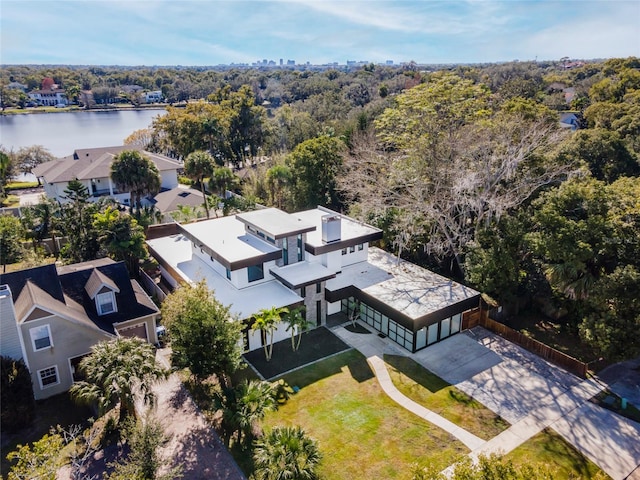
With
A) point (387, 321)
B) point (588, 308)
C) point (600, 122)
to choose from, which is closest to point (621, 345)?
point (588, 308)

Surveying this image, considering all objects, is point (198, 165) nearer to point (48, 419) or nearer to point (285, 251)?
point (285, 251)

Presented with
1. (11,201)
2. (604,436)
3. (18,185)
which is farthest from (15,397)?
(18,185)

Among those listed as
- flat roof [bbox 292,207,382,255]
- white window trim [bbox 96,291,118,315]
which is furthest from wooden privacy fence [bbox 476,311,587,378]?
white window trim [bbox 96,291,118,315]

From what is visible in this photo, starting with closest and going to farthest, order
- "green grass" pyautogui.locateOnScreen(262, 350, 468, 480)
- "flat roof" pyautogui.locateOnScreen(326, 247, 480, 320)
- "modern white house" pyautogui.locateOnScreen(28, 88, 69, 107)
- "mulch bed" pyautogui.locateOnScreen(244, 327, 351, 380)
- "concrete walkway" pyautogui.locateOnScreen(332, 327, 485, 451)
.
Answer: "green grass" pyautogui.locateOnScreen(262, 350, 468, 480)
"concrete walkway" pyautogui.locateOnScreen(332, 327, 485, 451)
"mulch bed" pyautogui.locateOnScreen(244, 327, 351, 380)
"flat roof" pyautogui.locateOnScreen(326, 247, 480, 320)
"modern white house" pyautogui.locateOnScreen(28, 88, 69, 107)

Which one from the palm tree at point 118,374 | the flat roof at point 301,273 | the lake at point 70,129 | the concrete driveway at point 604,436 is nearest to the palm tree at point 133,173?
the flat roof at point 301,273

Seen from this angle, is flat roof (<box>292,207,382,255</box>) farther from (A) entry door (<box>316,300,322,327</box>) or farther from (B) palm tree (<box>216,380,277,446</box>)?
(B) palm tree (<box>216,380,277,446</box>)

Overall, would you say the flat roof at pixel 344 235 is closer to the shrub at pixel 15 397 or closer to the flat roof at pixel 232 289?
the flat roof at pixel 232 289
